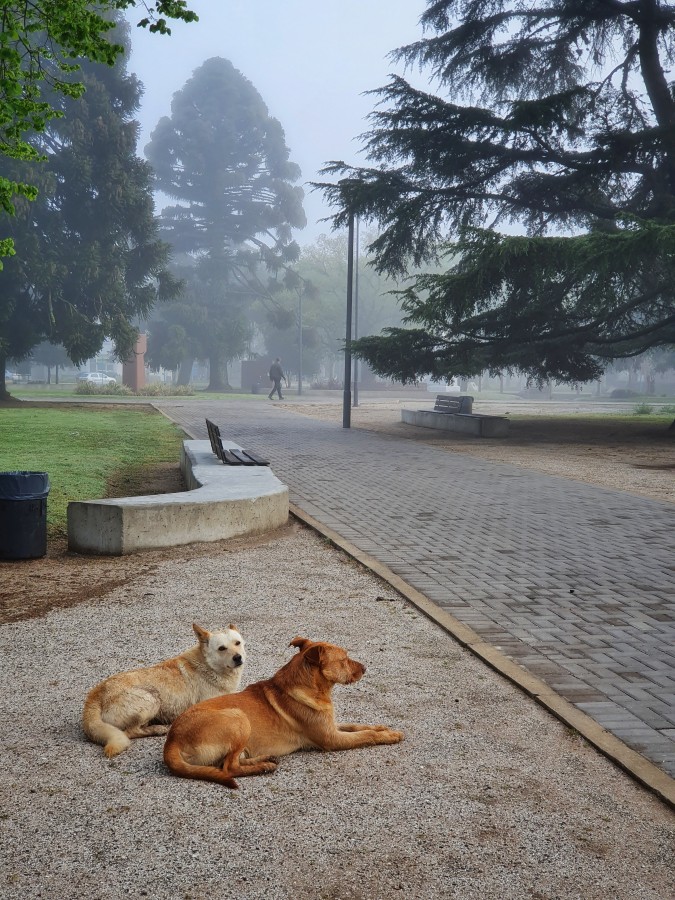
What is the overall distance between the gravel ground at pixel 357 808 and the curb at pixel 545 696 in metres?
0.05

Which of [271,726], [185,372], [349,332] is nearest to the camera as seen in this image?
[271,726]

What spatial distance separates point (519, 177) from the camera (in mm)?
26953

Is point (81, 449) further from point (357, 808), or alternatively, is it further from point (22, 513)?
point (357, 808)

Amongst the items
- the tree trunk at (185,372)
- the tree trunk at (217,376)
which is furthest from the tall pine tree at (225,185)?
the tree trunk at (185,372)

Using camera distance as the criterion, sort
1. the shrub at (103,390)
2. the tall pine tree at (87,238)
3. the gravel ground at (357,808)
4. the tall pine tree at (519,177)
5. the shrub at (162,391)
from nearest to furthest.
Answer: the gravel ground at (357,808)
the tall pine tree at (519,177)
the tall pine tree at (87,238)
the shrub at (103,390)
the shrub at (162,391)

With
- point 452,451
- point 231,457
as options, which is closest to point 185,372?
point 452,451

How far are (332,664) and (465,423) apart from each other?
2262 cm

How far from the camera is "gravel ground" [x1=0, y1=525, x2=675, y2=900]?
307 cm

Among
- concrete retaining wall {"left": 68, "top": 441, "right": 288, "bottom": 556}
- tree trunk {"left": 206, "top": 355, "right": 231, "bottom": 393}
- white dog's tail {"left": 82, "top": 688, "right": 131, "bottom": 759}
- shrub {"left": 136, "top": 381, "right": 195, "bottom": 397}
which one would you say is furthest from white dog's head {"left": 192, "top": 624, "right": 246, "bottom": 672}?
tree trunk {"left": 206, "top": 355, "right": 231, "bottom": 393}

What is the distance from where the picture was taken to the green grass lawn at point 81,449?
1268cm

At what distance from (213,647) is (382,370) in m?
22.7

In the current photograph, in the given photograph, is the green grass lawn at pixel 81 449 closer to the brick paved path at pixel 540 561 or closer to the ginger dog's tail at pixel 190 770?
the brick paved path at pixel 540 561

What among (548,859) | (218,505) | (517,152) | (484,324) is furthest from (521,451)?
(548,859)

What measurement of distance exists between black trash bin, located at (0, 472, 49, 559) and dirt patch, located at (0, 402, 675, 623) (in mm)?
135
